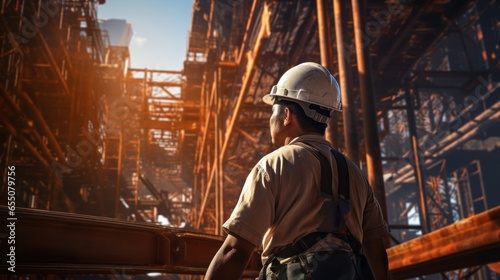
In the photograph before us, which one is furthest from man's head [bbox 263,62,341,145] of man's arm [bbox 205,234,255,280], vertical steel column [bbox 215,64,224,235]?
vertical steel column [bbox 215,64,224,235]

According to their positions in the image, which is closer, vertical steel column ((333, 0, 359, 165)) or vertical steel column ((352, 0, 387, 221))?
vertical steel column ((352, 0, 387, 221))

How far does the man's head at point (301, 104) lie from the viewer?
2.54 m

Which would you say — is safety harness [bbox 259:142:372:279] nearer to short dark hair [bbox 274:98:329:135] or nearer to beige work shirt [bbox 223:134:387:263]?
beige work shirt [bbox 223:134:387:263]

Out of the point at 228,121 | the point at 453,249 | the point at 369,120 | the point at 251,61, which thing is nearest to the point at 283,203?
the point at 453,249

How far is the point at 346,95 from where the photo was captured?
8.39 meters

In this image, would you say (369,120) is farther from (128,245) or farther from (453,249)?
(128,245)

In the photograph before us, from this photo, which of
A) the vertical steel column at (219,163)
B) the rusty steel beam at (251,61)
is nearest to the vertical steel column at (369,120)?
the rusty steel beam at (251,61)

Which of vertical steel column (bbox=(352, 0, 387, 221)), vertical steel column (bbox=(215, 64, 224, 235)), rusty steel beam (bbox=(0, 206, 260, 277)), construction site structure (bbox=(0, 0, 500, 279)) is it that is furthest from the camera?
vertical steel column (bbox=(215, 64, 224, 235))

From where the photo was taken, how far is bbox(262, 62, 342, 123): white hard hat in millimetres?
2568

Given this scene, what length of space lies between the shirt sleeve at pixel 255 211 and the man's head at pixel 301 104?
15.5 inches

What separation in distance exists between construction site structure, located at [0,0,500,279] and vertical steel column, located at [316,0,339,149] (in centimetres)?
3

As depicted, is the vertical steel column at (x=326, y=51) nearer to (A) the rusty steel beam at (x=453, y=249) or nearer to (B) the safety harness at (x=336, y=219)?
(A) the rusty steel beam at (x=453, y=249)

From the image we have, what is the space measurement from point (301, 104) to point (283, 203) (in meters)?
0.57

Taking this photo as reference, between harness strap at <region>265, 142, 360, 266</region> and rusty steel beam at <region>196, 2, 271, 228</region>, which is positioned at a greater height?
rusty steel beam at <region>196, 2, 271, 228</region>
